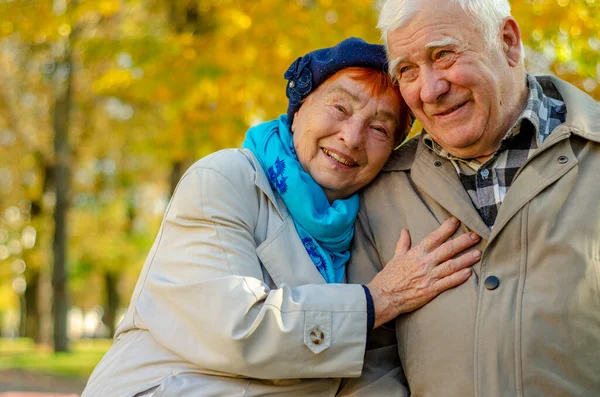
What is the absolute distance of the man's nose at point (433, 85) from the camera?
2.99 meters

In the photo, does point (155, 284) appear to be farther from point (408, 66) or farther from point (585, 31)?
point (585, 31)

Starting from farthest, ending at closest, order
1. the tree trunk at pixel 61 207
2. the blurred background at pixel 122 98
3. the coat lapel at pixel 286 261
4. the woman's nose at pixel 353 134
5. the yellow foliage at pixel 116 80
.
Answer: the tree trunk at pixel 61 207
the yellow foliage at pixel 116 80
the blurred background at pixel 122 98
the woman's nose at pixel 353 134
the coat lapel at pixel 286 261

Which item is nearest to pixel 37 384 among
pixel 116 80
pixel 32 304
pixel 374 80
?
pixel 116 80

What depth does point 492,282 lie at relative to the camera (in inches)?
111

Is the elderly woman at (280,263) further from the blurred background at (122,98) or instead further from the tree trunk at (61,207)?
the tree trunk at (61,207)

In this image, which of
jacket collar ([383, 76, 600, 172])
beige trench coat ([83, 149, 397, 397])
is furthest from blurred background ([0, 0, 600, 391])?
beige trench coat ([83, 149, 397, 397])

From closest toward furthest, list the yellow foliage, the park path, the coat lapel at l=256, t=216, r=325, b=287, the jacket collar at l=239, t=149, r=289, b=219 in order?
the coat lapel at l=256, t=216, r=325, b=287
the jacket collar at l=239, t=149, r=289, b=219
the yellow foliage
the park path

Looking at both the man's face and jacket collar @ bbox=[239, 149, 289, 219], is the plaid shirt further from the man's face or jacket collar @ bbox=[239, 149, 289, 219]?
jacket collar @ bbox=[239, 149, 289, 219]

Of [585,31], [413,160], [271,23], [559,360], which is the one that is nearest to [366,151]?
[413,160]

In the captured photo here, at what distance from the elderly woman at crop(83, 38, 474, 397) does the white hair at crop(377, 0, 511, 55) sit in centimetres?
26

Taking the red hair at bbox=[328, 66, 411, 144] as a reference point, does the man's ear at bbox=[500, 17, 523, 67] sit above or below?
above

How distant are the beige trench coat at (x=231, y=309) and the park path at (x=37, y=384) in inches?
265

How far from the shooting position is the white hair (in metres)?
2.95

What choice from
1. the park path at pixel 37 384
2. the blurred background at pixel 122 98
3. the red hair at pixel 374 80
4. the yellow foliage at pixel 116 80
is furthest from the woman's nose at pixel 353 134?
the park path at pixel 37 384
